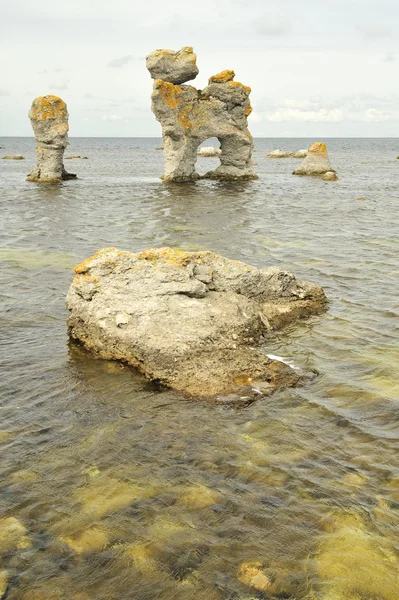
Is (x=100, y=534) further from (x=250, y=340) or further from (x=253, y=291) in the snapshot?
(x=253, y=291)

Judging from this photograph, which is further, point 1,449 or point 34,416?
point 34,416

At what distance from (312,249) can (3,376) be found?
1337cm

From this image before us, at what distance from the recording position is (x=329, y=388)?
8.67 meters

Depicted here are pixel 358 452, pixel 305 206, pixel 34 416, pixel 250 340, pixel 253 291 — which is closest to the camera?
pixel 358 452

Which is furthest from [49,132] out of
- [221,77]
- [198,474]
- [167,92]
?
[198,474]

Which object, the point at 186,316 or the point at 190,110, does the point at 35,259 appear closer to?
the point at 186,316

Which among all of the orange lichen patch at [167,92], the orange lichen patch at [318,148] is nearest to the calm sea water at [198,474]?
the orange lichen patch at [167,92]

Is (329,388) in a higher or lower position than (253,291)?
lower

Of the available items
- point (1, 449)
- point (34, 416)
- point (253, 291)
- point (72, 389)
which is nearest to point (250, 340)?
point (253, 291)

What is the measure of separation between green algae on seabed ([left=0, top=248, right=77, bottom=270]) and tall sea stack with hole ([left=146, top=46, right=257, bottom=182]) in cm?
3037

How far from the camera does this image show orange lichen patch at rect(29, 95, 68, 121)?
47.9 m

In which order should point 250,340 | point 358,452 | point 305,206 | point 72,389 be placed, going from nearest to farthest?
point 358,452, point 72,389, point 250,340, point 305,206

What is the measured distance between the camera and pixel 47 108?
48.1 m

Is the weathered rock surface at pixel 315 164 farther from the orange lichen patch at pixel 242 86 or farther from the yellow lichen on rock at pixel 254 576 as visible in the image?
the yellow lichen on rock at pixel 254 576
